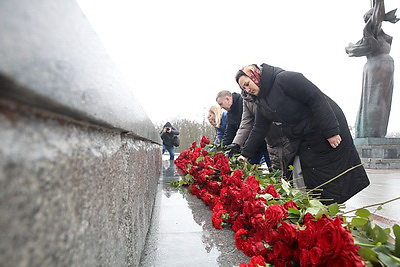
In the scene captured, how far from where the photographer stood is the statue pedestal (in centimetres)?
1026

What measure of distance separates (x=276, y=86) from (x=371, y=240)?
1.65 m

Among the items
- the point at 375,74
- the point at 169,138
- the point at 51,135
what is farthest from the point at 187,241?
the point at 375,74

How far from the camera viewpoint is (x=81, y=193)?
1.54ft

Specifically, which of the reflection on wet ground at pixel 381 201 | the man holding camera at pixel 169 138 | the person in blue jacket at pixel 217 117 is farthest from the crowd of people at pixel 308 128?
the man holding camera at pixel 169 138

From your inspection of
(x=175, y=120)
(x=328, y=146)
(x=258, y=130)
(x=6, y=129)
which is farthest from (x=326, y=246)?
(x=175, y=120)

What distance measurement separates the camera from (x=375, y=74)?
417 inches

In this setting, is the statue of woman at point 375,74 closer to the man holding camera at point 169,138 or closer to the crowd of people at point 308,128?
the man holding camera at point 169,138

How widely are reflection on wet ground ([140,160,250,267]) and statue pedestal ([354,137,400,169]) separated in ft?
34.8

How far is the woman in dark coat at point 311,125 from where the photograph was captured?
7.57 ft

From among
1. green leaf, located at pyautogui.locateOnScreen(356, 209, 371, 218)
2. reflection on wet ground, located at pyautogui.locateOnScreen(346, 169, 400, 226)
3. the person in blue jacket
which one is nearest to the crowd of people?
reflection on wet ground, located at pyautogui.locateOnScreen(346, 169, 400, 226)

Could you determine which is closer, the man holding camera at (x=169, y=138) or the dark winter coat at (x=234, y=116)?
the dark winter coat at (x=234, y=116)

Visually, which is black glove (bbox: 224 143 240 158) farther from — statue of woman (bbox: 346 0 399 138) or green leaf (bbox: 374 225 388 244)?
statue of woman (bbox: 346 0 399 138)

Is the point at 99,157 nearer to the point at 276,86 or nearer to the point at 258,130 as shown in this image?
the point at 276,86

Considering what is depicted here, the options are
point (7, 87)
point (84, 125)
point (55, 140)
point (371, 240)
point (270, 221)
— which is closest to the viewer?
point (7, 87)
